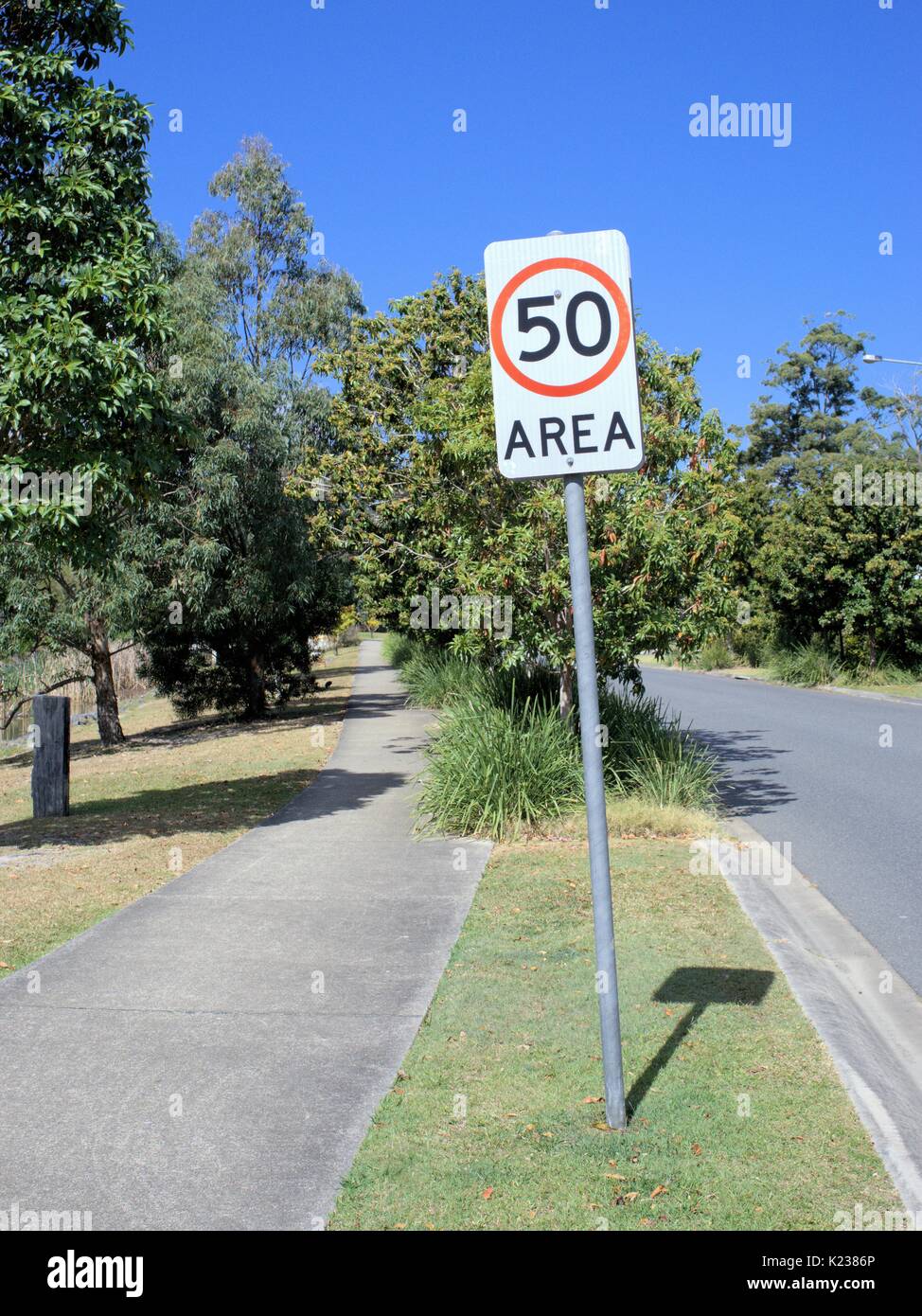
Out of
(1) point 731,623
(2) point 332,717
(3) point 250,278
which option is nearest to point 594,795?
(1) point 731,623

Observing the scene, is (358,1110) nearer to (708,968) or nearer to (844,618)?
(708,968)

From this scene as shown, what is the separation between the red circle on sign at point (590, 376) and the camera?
13.9 ft

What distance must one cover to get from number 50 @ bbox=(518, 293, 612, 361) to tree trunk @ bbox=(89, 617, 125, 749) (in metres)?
19.6

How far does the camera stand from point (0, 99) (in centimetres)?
923

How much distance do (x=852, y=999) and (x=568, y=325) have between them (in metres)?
3.75

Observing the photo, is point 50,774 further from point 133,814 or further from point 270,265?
point 270,265

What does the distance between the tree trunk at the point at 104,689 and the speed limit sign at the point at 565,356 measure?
19560mm

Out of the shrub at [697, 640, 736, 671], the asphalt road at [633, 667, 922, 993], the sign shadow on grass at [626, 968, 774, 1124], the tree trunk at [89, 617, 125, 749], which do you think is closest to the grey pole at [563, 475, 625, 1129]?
the sign shadow on grass at [626, 968, 774, 1124]

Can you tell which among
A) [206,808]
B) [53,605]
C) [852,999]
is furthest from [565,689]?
[53,605]

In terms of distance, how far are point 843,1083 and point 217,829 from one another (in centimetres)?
723

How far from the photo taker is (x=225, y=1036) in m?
5.20

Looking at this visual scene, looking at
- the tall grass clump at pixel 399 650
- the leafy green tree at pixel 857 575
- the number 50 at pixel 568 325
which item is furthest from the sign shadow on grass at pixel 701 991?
the tall grass clump at pixel 399 650

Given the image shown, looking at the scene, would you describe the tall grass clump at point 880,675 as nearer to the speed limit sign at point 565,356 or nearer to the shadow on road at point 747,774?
the shadow on road at point 747,774

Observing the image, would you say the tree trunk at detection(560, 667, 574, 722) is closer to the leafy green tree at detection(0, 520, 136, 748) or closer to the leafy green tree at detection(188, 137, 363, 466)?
the leafy green tree at detection(0, 520, 136, 748)
